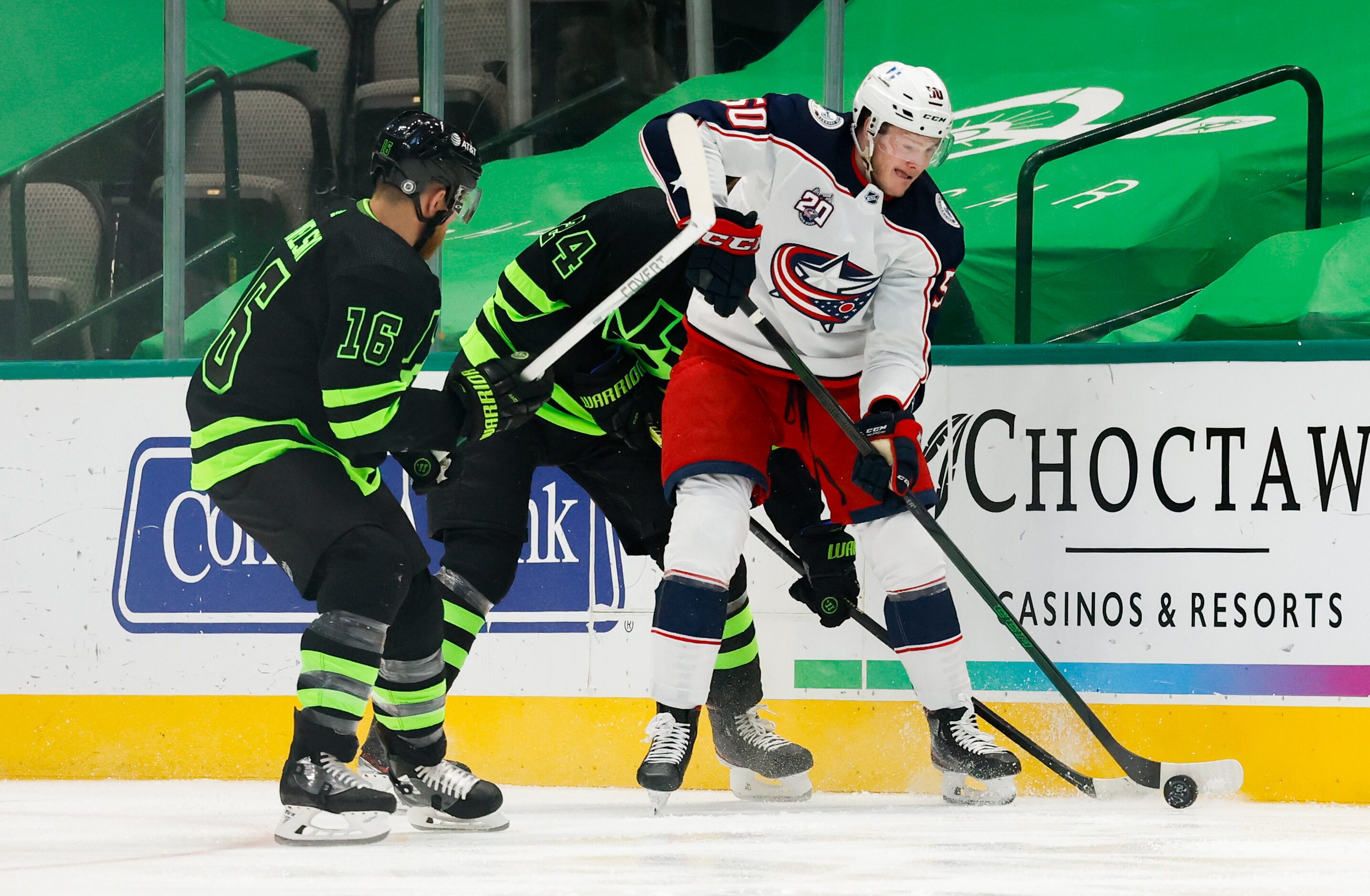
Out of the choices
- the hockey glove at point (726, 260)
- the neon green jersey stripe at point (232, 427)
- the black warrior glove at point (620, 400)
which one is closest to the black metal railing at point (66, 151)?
the black warrior glove at point (620, 400)

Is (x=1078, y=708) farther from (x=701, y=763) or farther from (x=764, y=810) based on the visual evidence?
(x=701, y=763)

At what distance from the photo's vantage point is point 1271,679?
3076mm

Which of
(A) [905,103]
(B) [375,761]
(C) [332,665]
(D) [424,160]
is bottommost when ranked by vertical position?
(B) [375,761]

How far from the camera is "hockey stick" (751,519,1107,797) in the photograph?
296 centimetres

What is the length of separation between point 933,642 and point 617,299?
Result: 35.1 inches

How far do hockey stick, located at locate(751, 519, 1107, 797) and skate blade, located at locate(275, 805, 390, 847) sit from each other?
102 centimetres

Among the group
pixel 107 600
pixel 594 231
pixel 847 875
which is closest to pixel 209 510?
pixel 107 600

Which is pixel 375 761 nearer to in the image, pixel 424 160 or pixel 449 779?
pixel 449 779

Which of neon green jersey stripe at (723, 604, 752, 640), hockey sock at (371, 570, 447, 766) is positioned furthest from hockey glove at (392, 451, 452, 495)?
neon green jersey stripe at (723, 604, 752, 640)

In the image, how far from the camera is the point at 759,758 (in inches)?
121

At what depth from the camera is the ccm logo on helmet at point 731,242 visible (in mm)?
2805

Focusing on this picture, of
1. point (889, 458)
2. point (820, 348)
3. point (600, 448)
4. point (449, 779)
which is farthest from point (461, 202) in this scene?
point (449, 779)

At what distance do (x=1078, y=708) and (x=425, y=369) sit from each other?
5.44 ft

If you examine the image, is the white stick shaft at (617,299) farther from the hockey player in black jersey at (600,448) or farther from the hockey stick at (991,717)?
the hockey stick at (991,717)
